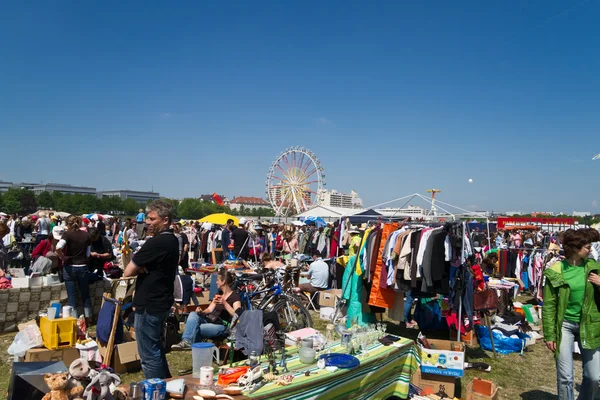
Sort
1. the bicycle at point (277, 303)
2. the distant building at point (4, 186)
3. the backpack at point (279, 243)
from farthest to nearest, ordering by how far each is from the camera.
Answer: the distant building at point (4, 186) < the backpack at point (279, 243) < the bicycle at point (277, 303)

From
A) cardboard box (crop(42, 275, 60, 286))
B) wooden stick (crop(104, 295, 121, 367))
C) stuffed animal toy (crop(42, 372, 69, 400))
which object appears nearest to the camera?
stuffed animal toy (crop(42, 372, 69, 400))

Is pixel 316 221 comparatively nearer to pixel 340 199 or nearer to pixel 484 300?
pixel 484 300

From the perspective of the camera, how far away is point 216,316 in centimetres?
460

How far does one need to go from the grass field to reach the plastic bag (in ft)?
1.15

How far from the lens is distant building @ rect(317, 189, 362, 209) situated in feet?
144

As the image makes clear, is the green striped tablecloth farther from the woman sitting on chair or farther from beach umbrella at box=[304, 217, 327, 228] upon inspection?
beach umbrella at box=[304, 217, 327, 228]

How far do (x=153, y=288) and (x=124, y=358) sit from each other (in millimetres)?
1920

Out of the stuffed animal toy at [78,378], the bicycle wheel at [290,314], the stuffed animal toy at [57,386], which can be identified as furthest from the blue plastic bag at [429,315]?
the stuffed animal toy at [57,386]

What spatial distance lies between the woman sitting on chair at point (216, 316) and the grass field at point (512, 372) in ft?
1.99

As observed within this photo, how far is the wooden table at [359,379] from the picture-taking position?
2.63m

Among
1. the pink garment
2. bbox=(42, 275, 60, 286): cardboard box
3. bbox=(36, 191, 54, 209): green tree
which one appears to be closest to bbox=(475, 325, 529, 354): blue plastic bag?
bbox=(42, 275, 60, 286): cardboard box

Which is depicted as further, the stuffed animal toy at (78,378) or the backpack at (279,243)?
the backpack at (279,243)

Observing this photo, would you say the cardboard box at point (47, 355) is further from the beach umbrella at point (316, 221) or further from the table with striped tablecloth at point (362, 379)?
the beach umbrella at point (316, 221)

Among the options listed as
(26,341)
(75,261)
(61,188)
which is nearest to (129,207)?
(61,188)
